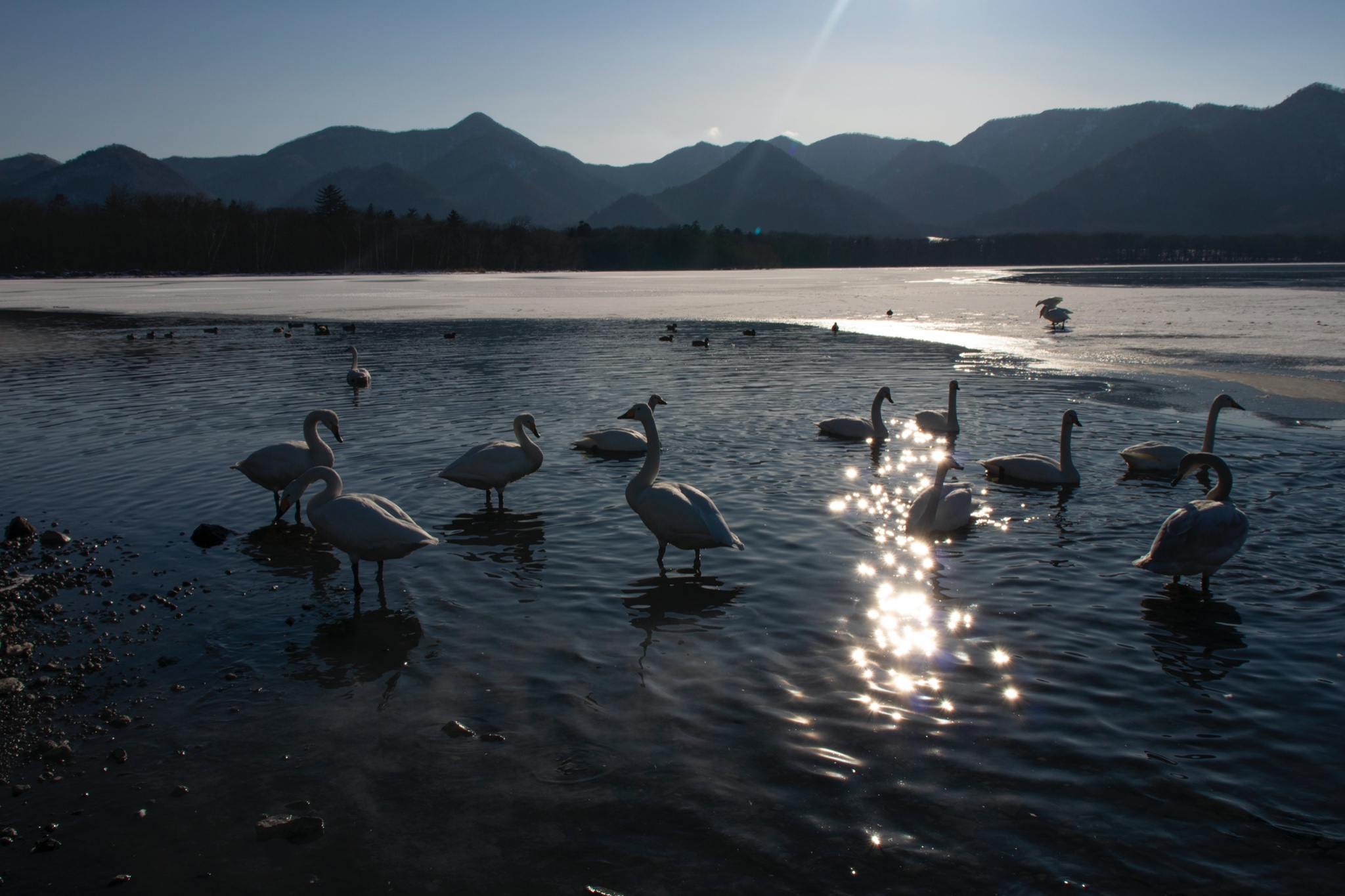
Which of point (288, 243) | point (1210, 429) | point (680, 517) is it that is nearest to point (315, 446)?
point (680, 517)

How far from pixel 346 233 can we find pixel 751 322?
11802 centimetres

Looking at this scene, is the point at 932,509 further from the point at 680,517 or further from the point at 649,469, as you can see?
the point at 649,469

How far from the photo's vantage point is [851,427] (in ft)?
48.0

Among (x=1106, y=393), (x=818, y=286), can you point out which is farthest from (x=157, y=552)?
(x=818, y=286)

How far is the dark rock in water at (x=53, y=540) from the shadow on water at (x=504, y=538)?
4280 mm

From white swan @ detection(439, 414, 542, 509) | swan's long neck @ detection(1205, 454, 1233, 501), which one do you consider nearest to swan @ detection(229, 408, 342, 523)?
white swan @ detection(439, 414, 542, 509)

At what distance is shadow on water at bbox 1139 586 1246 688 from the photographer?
6590 millimetres

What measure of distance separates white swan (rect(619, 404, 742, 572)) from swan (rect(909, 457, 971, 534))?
2411 mm

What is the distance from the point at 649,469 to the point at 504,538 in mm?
2156

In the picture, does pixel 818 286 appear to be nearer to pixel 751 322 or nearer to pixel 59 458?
pixel 751 322

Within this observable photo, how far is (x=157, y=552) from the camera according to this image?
950cm

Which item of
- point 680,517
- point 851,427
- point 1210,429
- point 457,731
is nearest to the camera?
point 457,731

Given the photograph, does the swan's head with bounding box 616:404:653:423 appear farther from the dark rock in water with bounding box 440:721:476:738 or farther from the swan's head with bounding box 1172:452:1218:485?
the swan's head with bounding box 1172:452:1218:485

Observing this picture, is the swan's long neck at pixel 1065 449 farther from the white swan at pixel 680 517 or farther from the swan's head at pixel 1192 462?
the white swan at pixel 680 517
